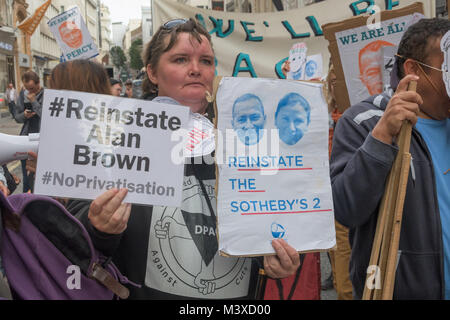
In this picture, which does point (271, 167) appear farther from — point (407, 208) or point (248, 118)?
point (407, 208)

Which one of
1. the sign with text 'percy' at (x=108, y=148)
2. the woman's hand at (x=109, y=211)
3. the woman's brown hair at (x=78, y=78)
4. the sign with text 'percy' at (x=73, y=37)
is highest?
the sign with text 'percy' at (x=73, y=37)

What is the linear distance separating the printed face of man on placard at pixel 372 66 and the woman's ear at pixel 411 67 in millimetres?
720

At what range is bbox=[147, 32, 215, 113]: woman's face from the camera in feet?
5.22

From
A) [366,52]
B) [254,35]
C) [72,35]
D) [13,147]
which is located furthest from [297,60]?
[13,147]

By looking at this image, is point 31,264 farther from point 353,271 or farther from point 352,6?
point 352,6

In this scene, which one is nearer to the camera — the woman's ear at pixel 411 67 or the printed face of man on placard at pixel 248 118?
the printed face of man on placard at pixel 248 118

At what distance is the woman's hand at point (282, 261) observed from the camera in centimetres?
136

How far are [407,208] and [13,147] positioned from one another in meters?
1.36

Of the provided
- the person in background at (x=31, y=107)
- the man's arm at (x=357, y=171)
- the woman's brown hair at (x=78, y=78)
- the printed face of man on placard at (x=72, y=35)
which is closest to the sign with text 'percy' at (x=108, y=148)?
the man's arm at (x=357, y=171)

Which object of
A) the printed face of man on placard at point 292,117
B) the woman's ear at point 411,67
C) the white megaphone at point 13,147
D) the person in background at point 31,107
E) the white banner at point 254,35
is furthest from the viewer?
the person in background at point 31,107

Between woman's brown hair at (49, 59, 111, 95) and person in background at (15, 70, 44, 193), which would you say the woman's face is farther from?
person in background at (15, 70, 44, 193)

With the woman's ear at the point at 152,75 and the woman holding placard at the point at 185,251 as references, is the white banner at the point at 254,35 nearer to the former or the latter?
the woman's ear at the point at 152,75

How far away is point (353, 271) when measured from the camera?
6.03ft

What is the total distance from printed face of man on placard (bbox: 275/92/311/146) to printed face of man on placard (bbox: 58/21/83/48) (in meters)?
5.29
